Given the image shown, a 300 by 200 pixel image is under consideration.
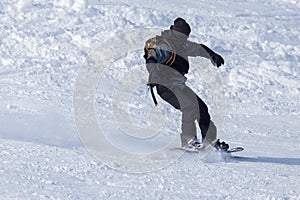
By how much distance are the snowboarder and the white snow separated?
270 mm

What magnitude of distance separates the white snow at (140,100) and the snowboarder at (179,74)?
0.27m

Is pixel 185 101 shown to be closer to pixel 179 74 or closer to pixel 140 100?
pixel 179 74

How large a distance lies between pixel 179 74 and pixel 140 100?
9.88ft

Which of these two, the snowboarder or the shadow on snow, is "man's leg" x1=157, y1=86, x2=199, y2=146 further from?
the shadow on snow

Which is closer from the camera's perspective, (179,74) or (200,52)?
(179,74)

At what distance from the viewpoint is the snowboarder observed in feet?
23.8

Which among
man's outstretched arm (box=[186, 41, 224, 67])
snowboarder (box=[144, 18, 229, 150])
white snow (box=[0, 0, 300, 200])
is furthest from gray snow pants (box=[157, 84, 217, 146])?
man's outstretched arm (box=[186, 41, 224, 67])

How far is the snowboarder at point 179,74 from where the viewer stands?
7.26 m

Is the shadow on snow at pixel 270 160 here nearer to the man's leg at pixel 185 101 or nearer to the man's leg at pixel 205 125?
the man's leg at pixel 205 125

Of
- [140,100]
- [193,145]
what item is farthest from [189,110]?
[140,100]

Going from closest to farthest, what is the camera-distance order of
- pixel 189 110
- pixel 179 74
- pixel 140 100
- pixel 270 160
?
pixel 179 74
pixel 189 110
pixel 270 160
pixel 140 100

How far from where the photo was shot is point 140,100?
1044 centimetres

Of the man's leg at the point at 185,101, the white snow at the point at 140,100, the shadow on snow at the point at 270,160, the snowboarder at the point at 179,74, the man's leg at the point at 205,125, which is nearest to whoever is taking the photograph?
the white snow at the point at 140,100

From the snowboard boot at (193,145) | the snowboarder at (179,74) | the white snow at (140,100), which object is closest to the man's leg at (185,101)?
the snowboarder at (179,74)
